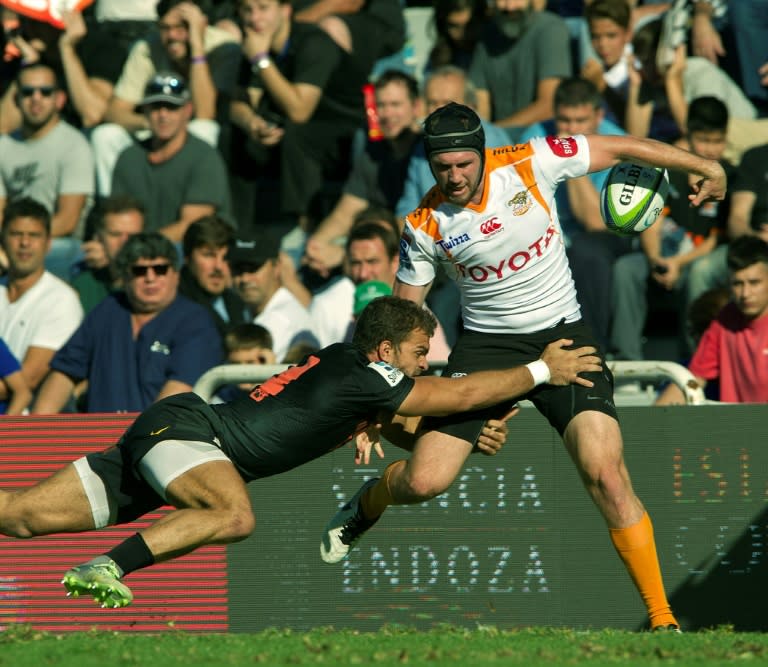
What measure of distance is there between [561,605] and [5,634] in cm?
331

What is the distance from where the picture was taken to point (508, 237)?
7488 millimetres

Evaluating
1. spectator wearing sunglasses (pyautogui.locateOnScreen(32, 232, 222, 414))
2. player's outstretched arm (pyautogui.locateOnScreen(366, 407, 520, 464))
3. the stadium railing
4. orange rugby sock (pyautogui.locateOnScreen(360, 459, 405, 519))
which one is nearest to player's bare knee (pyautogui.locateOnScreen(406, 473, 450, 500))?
orange rugby sock (pyautogui.locateOnScreen(360, 459, 405, 519))

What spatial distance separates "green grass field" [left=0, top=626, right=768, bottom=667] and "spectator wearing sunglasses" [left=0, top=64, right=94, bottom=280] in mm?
5578

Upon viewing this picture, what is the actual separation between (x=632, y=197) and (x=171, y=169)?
16.8 feet

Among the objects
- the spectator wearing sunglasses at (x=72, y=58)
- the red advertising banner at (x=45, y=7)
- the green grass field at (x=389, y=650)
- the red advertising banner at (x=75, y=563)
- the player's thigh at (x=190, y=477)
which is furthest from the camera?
the red advertising banner at (x=45, y=7)

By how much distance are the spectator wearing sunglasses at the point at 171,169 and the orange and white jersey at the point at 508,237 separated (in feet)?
14.0

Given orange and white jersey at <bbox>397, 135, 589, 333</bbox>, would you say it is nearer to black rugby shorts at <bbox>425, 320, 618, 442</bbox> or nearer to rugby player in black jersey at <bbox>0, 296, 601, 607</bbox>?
black rugby shorts at <bbox>425, 320, 618, 442</bbox>

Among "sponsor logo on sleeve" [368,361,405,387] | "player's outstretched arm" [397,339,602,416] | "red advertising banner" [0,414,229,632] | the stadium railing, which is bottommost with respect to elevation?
"red advertising banner" [0,414,229,632]

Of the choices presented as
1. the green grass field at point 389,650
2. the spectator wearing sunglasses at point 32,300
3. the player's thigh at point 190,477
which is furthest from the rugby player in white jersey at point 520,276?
the spectator wearing sunglasses at point 32,300

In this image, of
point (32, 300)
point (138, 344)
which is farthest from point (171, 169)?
point (138, 344)

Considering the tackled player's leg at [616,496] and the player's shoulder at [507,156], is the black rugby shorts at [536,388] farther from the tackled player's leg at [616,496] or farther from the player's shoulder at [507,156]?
the player's shoulder at [507,156]

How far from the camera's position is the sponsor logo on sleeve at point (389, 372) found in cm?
734

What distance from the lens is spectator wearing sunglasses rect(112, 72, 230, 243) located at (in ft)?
38.2

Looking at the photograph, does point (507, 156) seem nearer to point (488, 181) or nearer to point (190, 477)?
point (488, 181)
